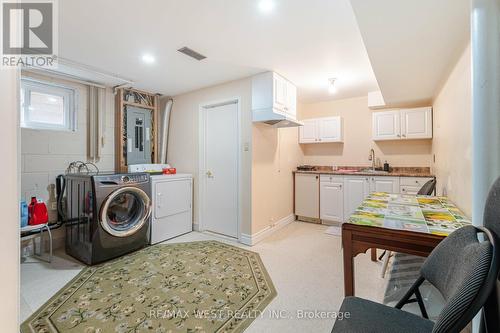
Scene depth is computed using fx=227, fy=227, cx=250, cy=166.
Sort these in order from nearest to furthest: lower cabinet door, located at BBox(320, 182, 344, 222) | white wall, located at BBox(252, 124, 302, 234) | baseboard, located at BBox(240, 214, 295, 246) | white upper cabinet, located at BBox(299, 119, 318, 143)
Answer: baseboard, located at BBox(240, 214, 295, 246) < white wall, located at BBox(252, 124, 302, 234) < lower cabinet door, located at BBox(320, 182, 344, 222) < white upper cabinet, located at BBox(299, 119, 318, 143)

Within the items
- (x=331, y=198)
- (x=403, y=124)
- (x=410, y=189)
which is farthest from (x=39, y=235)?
(x=403, y=124)

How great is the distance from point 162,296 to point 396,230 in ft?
6.22

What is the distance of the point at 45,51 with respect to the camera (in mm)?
2383

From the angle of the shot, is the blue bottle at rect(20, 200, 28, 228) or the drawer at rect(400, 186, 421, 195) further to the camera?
the drawer at rect(400, 186, 421, 195)

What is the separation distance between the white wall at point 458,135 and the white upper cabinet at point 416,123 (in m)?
1.05

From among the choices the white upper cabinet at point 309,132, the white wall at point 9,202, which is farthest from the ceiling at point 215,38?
the white wall at point 9,202

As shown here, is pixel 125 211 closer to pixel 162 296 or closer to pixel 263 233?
pixel 162 296

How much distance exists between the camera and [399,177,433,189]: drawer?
3303mm

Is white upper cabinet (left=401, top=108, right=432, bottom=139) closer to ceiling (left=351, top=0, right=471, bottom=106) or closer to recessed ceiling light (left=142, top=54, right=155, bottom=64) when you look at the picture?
ceiling (left=351, top=0, right=471, bottom=106)

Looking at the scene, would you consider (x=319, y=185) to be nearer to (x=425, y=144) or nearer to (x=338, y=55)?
(x=425, y=144)

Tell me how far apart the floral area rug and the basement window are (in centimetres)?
196

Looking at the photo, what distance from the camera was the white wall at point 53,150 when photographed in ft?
9.07

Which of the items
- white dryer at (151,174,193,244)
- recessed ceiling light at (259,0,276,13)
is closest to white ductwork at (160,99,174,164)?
white dryer at (151,174,193,244)

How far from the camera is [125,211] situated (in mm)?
2938
